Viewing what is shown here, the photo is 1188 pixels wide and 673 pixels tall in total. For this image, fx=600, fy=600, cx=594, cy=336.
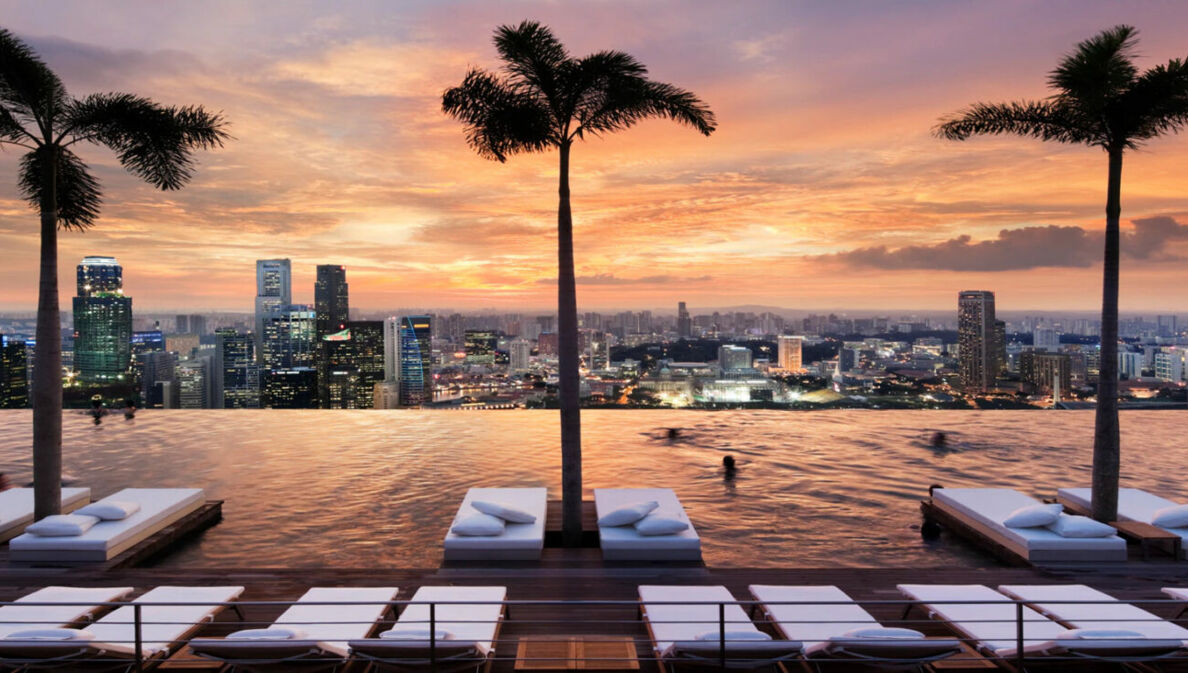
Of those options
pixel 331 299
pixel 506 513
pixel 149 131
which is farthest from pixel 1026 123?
pixel 331 299

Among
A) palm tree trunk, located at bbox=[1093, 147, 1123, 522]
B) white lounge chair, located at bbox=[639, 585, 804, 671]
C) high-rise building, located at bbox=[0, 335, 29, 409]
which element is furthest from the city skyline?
white lounge chair, located at bbox=[639, 585, 804, 671]

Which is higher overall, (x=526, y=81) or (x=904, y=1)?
(x=904, y=1)

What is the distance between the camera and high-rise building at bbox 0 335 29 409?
68.0 ft

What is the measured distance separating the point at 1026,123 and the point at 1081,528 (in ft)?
18.6

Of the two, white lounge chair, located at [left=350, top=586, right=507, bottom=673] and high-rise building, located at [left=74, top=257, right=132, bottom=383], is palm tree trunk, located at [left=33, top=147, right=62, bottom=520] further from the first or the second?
high-rise building, located at [left=74, top=257, right=132, bottom=383]

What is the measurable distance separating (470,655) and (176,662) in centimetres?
234

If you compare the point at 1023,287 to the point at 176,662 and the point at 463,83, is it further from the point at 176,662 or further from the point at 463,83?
the point at 176,662

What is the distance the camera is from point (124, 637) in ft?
15.5

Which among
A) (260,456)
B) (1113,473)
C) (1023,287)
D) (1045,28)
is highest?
(1045,28)

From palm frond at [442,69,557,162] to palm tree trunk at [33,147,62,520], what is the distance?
17.9 feet

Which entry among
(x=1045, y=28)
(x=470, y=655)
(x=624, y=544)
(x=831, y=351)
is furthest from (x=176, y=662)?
(x=831, y=351)

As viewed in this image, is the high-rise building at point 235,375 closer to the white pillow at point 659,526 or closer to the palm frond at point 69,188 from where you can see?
the palm frond at point 69,188

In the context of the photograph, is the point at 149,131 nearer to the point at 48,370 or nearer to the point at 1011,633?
the point at 48,370

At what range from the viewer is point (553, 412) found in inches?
795
